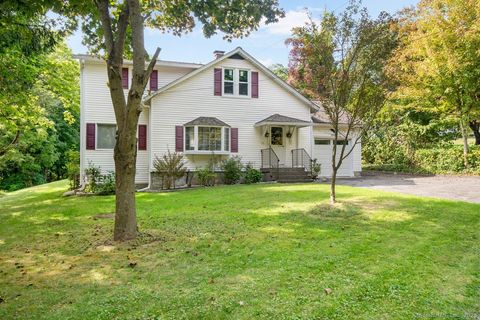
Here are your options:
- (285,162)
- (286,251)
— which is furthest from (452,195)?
(285,162)

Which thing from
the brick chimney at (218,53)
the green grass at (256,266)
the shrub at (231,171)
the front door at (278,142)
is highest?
the brick chimney at (218,53)

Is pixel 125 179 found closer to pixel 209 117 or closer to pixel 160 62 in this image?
pixel 209 117

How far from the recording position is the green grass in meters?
3.29

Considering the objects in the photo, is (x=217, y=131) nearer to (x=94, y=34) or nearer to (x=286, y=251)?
(x=94, y=34)

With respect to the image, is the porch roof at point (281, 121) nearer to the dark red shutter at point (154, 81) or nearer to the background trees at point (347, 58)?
the dark red shutter at point (154, 81)

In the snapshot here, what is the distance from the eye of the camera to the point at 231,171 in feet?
52.2

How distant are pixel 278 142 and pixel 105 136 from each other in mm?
9006

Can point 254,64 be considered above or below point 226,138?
above

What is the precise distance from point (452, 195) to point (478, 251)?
5972 mm

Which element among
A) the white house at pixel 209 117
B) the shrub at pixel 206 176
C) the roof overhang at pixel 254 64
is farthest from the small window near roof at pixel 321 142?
the shrub at pixel 206 176

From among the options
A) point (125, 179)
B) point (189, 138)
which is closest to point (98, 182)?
point (189, 138)

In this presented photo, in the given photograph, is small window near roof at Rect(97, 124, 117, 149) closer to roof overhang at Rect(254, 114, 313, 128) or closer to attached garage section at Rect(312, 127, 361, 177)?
roof overhang at Rect(254, 114, 313, 128)

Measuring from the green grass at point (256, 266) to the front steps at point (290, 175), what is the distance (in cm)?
807

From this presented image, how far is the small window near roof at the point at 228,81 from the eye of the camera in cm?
1692
